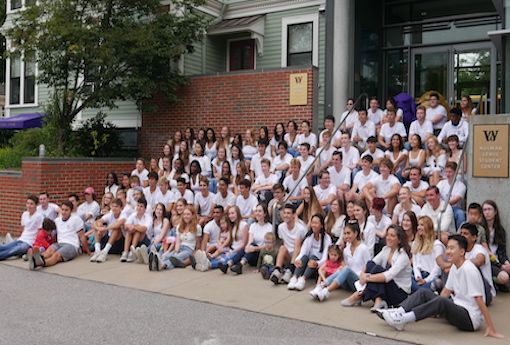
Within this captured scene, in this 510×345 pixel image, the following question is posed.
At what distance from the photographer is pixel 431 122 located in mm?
11641

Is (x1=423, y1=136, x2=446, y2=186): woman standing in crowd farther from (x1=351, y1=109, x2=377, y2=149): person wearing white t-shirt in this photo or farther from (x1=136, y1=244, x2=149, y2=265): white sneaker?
(x1=136, y1=244, x2=149, y2=265): white sneaker

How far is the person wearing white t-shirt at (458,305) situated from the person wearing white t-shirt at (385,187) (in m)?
3.43

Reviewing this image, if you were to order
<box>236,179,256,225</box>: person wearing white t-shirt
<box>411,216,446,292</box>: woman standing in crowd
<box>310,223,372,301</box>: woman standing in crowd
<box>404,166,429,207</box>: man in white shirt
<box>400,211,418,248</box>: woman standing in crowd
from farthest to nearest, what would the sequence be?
<box>236,179,256,225</box>: person wearing white t-shirt
<box>404,166,429,207</box>: man in white shirt
<box>400,211,418,248</box>: woman standing in crowd
<box>310,223,372,301</box>: woman standing in crowd
<box>411,216,446,292</box>: woman standing in crowd

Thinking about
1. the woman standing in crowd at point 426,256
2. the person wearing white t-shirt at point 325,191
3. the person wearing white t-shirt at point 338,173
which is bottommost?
the woman standing in crowd at point 426,256

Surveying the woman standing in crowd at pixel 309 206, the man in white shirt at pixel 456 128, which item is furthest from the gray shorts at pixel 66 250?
the man in white shirt at pixel 456 128

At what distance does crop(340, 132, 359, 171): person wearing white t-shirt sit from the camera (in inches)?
431

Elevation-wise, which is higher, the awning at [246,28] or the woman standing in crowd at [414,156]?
the awning at [246,28]

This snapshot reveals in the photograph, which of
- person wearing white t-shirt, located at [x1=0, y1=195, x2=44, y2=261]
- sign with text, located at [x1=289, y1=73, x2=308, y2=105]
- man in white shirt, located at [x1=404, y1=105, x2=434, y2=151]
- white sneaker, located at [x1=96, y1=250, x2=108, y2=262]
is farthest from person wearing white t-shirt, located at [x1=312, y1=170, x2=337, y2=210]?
person wearing white t-shirt, located at [x1=0, y1=195, x2=44, y2=261]

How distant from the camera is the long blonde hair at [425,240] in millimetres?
7125

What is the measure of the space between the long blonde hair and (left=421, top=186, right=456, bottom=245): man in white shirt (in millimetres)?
827

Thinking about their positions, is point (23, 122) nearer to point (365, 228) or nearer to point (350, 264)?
point (365, 228)

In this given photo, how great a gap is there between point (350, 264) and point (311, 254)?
869 mm

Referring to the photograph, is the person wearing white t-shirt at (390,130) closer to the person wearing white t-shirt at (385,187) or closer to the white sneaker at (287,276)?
the person wearing white t-shirt at (385,187)

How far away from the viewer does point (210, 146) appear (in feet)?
44.1
